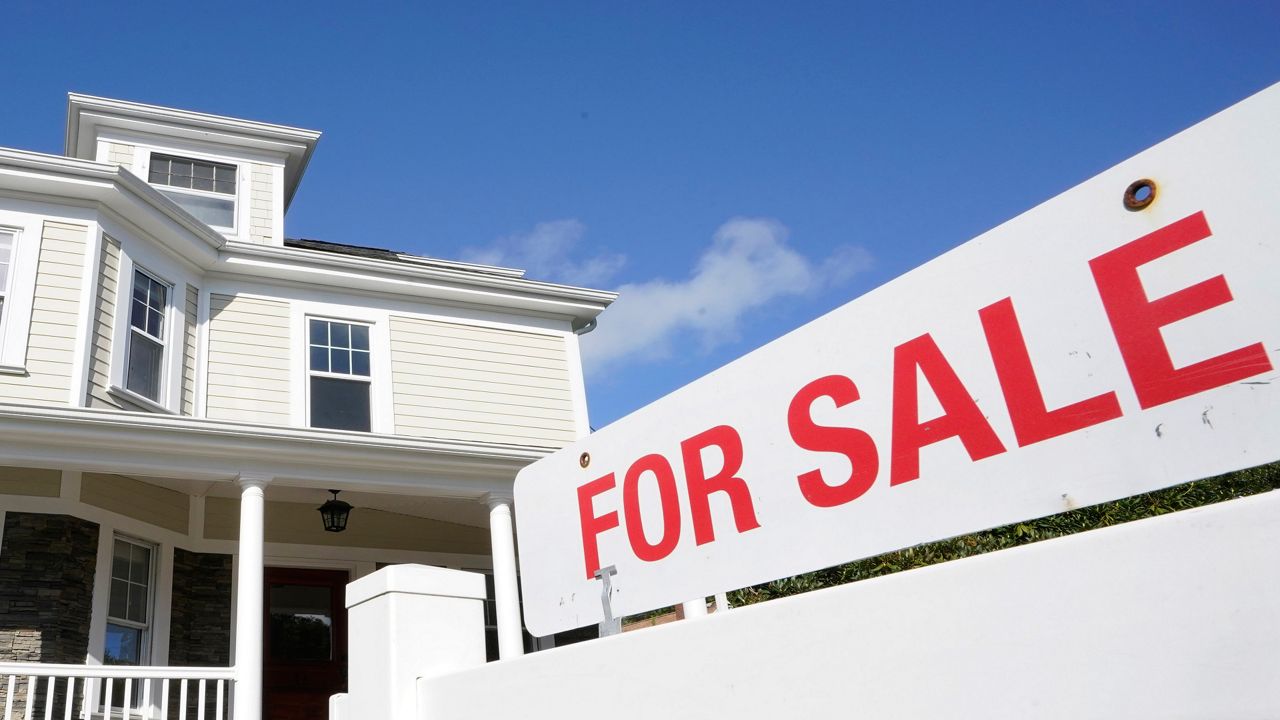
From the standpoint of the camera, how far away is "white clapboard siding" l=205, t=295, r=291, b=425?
970cm

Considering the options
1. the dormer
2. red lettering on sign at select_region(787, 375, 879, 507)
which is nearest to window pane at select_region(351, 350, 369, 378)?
the dormer

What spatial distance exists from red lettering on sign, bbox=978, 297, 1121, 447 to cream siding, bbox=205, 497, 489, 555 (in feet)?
29.2

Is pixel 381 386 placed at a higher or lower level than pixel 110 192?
lower

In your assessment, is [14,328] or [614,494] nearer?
[614,494]

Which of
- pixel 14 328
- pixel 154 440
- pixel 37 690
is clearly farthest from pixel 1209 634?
pixel 14 328

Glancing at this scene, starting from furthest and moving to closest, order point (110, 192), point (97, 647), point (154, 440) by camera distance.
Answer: point (110, 192) → point (97, 647) → point (154, 440)

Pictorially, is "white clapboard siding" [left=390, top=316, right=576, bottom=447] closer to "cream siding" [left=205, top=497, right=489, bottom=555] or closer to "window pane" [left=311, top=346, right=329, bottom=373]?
"window pane" [left=311, top=346, right=329, bottom=373]

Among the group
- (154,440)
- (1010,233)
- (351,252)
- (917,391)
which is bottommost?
(917,391)

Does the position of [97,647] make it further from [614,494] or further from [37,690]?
[614,494]

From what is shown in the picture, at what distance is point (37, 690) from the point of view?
23.3 ft

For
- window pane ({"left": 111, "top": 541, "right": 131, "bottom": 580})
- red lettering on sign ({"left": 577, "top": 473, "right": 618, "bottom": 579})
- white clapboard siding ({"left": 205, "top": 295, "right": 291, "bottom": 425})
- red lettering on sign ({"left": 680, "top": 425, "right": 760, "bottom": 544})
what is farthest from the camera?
white clapboard siding ({"left": 205, "top": 295, "right": 291, "bottom": 425})

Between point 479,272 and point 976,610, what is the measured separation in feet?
40.2

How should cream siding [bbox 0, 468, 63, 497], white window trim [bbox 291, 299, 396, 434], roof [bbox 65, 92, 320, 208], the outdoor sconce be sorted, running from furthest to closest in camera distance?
roof [bbox 65, 92, 320, 208]
white window trim [bbox 291, 299, 396, 434]
the outdoor sconce
cream siding [bbox 0, 468, 63, 497]

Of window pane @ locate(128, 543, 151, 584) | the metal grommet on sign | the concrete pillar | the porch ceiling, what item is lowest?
the concrete pillar
